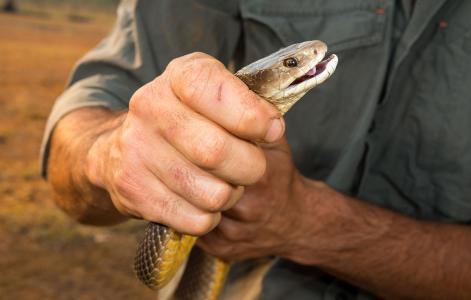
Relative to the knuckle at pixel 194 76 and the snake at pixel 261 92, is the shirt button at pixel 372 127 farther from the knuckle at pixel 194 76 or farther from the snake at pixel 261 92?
the knuckle at pixel 194 76

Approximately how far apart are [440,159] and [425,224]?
0.78 ft

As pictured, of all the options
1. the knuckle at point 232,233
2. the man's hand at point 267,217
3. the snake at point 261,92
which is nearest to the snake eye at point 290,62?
the snake at point 261,92

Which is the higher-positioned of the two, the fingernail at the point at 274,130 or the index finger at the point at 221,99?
the index finger at the point at 221,99

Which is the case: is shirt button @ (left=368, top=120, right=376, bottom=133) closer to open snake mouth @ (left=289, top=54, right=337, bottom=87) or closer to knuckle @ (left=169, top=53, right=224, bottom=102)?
open snake mouth @ (left=289, top=54, right=337, bottom=87)

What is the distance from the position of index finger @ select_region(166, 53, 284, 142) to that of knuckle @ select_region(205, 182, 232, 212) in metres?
0.13

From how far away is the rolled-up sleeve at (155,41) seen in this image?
2258mm

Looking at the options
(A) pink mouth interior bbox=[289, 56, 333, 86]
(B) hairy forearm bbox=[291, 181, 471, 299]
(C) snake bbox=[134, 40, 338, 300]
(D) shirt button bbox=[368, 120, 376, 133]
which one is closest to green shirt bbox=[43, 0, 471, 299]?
(D) shirt button bbox=[368, 120, 376, 133]

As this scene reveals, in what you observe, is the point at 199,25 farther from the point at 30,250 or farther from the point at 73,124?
the point at 30,250

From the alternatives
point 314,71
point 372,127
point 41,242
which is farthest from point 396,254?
point 41,242

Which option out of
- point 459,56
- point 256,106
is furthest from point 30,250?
point 256,106

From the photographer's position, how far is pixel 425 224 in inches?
81.0

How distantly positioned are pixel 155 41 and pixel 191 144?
1.17 m

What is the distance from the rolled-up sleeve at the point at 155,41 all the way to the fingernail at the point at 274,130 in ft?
3.48

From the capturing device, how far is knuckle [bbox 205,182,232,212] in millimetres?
1281
